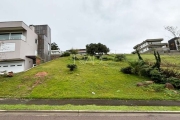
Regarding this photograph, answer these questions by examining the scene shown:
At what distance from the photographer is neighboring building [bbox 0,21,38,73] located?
697 inches

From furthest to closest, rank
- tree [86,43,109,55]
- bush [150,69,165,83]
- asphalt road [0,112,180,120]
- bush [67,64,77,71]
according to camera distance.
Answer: tree [86,43,109,55]
bush [67,64,77,71]
bush [150,69,165,83]
asphalt road [0,112,180,120]

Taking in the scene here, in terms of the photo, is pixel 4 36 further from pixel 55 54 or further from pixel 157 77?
pixel 157 77

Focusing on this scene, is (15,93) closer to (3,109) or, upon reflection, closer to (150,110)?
(3,109)

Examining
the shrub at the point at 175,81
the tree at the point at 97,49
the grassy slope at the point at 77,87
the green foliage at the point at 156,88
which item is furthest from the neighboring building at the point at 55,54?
the shrub at the point at 175,81

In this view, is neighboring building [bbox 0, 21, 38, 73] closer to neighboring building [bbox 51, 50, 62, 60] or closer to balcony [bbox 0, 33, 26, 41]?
balcony [bbox 0, 33, 26, 41]

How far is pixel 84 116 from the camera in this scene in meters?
5.81

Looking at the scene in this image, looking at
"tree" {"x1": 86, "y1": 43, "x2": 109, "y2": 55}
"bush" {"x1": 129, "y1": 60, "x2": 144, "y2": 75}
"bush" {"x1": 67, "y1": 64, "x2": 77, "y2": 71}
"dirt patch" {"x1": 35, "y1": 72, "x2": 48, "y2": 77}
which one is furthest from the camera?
"tree" {"x1": 86, "y1": 43, "x2": 109, "y2": 55}

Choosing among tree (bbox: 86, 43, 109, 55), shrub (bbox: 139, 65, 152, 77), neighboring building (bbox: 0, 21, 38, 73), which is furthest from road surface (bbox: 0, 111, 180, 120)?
tree (bbox: 86, 43, 109, 55)

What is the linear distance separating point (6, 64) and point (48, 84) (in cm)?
1014

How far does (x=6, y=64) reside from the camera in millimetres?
18641

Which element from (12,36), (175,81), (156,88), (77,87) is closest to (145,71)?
(175,81)

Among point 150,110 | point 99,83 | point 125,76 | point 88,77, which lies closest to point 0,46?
point 88,77

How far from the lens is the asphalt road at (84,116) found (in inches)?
222

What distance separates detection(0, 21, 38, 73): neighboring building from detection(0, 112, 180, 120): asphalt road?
1331cm
